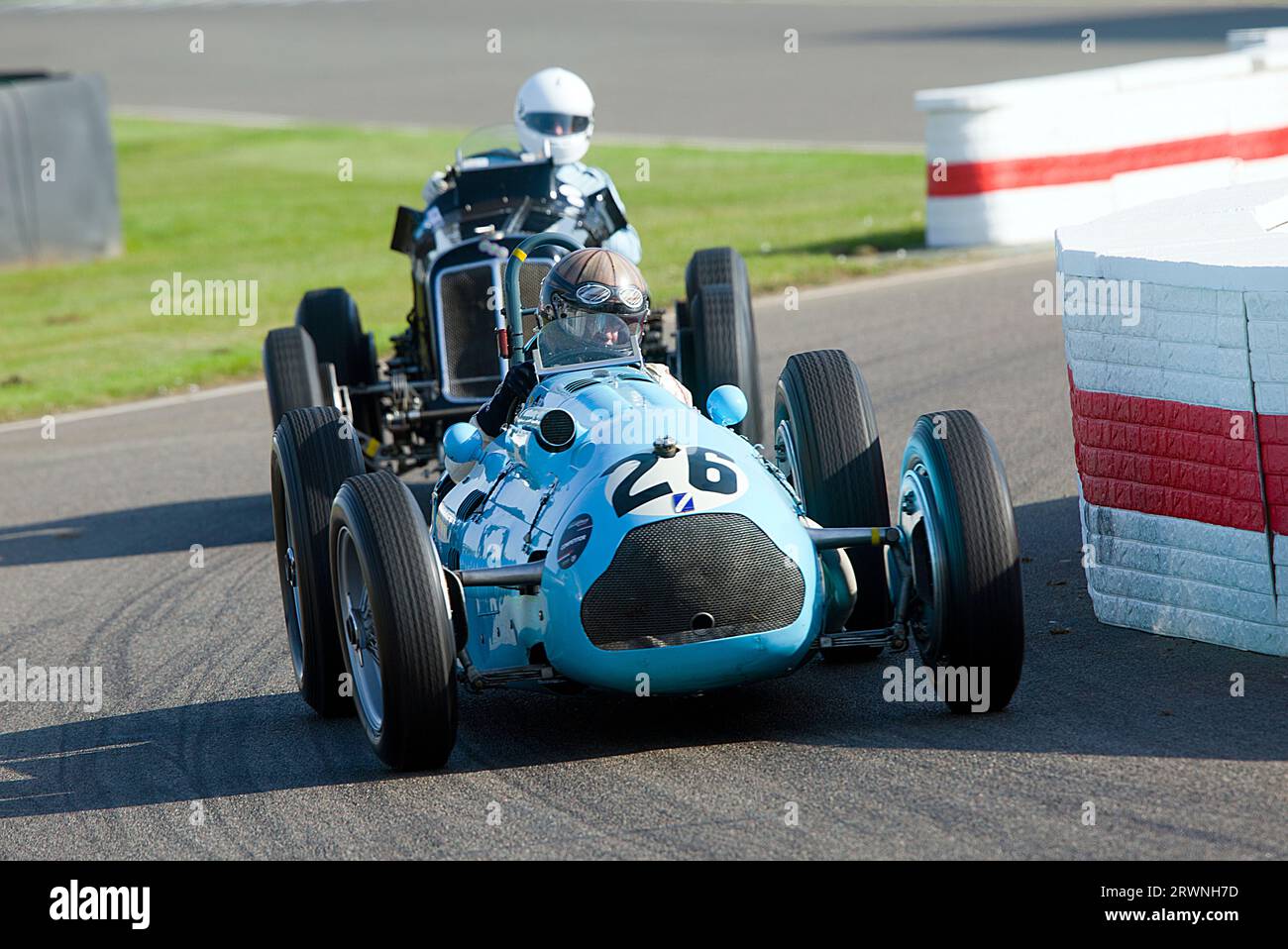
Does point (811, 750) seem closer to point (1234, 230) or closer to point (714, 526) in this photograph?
point (714, 526)

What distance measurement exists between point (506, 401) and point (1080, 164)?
9.80 metres

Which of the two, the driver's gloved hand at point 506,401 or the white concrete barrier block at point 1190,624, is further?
the driver's gloved hand at point 506,401

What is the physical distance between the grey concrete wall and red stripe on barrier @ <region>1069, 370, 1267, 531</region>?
14.9 metres

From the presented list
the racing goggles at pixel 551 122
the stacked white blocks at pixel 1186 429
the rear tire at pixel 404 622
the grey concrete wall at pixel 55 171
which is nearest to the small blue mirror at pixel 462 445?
the rear tire at pixel 404 622

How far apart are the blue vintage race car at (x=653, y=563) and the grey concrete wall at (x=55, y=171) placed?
1421 cm

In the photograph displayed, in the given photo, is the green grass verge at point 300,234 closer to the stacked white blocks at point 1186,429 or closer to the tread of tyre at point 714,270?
the tread of tyre at point 714,270

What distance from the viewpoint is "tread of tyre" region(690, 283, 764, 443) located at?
9.19m

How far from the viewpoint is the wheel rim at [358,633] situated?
6285 mm

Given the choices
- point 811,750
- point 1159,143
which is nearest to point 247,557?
point 811,750

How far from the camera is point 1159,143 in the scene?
51.6ft

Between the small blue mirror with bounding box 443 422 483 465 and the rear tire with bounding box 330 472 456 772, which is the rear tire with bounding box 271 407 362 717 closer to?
the small blue mirror with bounding box 443 422 483 465

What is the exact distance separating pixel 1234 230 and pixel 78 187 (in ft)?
50.7

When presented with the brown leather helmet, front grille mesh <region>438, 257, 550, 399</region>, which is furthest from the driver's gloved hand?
front grille mesh <region>438, 257, 550, 399</region>
